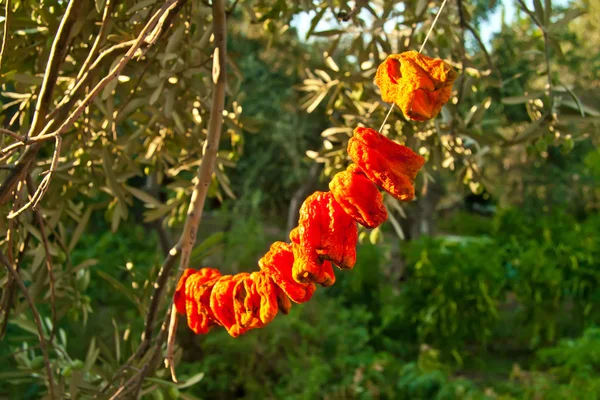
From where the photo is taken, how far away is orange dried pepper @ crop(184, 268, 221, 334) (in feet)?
2.87

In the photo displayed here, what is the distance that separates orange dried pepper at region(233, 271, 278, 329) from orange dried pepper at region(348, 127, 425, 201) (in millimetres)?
195

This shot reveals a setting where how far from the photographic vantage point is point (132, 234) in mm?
6949

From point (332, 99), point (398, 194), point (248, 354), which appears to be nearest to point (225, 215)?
point (248, 354)

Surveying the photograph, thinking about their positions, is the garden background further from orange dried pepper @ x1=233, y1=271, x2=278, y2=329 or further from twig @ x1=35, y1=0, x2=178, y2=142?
orange dried pepper @ x1=233, y1=271, x2=278, y2=329

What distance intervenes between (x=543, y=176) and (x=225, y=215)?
15.2 feet

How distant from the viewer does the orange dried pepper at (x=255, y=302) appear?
797 millimetres

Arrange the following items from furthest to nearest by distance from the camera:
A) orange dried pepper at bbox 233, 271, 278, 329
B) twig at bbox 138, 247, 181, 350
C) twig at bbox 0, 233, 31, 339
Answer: twig at bbox 0, 233, 31, 339
twig at bbox 138, 247, 181, 350
orange dried pepper at bbox 233, 271, 278, 329

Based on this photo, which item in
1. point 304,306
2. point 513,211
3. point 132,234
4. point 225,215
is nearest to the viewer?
point 304,306

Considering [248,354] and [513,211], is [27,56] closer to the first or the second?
[248,354]

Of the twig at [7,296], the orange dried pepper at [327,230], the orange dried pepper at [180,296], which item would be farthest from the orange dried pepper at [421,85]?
the twig at [7,296]

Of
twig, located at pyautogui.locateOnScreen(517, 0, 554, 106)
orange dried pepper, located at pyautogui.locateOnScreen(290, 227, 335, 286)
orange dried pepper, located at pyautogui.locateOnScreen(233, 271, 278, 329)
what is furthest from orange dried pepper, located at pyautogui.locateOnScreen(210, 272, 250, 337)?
twig, located at pyautogui.locateOnScreen(517, 0, 554, 106)

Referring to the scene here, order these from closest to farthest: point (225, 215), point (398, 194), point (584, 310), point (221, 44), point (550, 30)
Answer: point (398, 194)
point (221, 44)
point (550, 30)
point (584, 310)
point (225, 215)

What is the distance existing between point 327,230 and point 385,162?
0.30 ft

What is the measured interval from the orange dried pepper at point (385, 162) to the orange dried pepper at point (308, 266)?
0.32 feet
